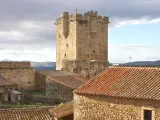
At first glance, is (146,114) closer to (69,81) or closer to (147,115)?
(147,115)

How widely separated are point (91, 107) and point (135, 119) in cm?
286

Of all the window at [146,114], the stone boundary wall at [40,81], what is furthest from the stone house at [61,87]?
the window at [146,114]

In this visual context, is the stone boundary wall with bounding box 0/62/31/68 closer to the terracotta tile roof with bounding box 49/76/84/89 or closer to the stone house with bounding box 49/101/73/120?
the terracotta tile roof with bounding box 49/76/84/89

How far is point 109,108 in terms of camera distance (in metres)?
19.3

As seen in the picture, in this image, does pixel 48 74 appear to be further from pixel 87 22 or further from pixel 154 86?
pixel 154 86

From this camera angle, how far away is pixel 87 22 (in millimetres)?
49938

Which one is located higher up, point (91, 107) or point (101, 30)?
point (101, 30)

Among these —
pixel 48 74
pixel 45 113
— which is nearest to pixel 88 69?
pixel 48 74

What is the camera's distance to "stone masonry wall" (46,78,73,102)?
35750mm

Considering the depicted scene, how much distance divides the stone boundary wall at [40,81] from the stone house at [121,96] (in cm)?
2041

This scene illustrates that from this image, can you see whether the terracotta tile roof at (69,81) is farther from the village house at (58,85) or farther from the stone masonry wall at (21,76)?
the stone masonry wall at (21,76)

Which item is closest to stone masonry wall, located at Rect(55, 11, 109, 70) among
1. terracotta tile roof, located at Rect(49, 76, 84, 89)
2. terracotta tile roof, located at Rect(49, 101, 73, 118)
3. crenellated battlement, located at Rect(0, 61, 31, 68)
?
crenellated battlement, located at Rect(0, 61, 31, 68)

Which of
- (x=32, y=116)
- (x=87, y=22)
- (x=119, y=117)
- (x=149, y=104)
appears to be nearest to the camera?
(x=149, y=104)

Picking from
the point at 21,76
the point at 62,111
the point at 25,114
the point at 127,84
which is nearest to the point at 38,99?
the point at 21,76
